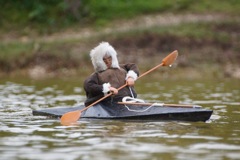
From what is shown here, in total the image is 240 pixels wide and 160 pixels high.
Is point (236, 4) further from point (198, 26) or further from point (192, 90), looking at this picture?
point (192, 90)

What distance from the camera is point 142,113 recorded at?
1523cm

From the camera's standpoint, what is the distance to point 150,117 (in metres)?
15.1

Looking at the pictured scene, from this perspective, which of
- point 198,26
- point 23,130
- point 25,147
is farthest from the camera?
point 198,26

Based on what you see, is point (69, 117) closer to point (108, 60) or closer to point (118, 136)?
point (108, 60)

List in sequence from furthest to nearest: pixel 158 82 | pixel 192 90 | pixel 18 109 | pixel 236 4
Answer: pixel 236 4 → pixel 158 82 → pixel 192 90 → pixel 18 109

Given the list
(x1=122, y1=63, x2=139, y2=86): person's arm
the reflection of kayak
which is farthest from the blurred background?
the reflection of kayak

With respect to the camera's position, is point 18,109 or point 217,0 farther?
point 217,0

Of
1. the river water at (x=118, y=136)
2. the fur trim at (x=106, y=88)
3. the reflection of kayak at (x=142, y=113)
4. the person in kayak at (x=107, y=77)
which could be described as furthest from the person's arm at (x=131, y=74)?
the river water at (x=118, y=136)

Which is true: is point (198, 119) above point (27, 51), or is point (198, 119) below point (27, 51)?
below

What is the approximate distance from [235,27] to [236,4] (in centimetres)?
434

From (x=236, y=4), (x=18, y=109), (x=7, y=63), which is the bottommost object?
(x=18, y=109)

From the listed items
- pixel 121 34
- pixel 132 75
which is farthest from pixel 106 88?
pixel 121 34

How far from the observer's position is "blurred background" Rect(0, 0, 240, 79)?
32375mm

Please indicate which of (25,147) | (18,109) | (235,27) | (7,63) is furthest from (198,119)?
(235,27)
